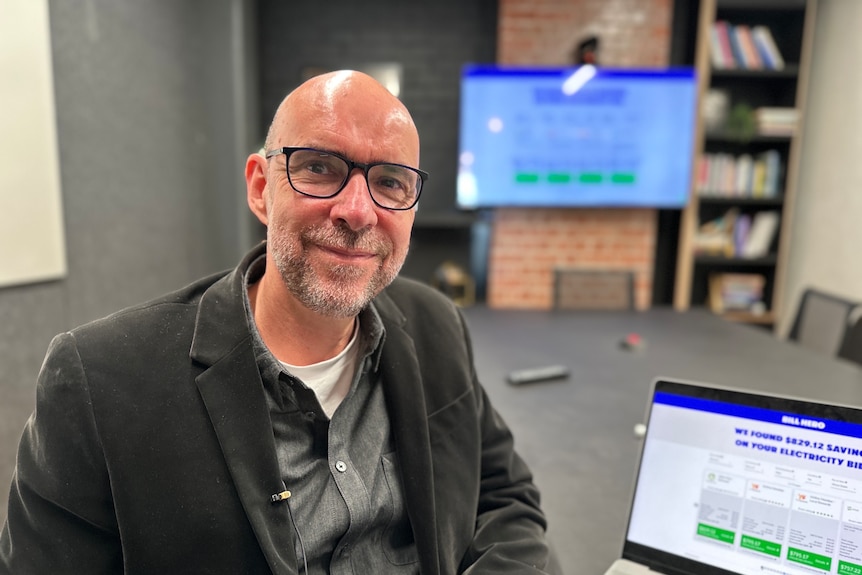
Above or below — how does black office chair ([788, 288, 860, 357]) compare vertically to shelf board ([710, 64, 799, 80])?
below

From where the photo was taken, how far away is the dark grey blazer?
0.81 m

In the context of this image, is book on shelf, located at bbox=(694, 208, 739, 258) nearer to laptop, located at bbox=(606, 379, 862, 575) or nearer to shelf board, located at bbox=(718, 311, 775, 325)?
shelf board, located at bbox=(718, 311, 775, 325)

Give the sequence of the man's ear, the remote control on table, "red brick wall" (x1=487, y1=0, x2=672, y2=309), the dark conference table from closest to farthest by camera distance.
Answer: the man's ear < the dark conference table < the remote control on table < "red brick wall" (x1=487, y1=0, x2=672, y2=309)

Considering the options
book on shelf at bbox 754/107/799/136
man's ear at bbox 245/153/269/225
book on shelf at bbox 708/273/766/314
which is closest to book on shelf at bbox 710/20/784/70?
book on shelf at bbox 754/107/799/136

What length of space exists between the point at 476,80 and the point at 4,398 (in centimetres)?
317

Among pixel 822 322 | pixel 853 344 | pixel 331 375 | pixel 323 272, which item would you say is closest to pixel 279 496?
pixel 331 375

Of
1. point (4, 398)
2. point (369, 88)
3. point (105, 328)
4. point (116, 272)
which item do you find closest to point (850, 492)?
point (369, 88)

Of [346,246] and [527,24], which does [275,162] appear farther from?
[527,24]

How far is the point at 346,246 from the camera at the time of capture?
0.92 meters

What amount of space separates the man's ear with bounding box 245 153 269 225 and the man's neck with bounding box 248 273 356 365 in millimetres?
123

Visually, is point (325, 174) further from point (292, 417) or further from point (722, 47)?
point (722, 47)

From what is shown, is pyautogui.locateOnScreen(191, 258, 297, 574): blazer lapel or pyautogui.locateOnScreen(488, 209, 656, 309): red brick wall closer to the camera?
pyautogui.locateOnScreen(191, 258, 297, 574): blazer lapel

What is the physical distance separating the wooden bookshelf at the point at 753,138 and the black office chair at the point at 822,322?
1.34 meters

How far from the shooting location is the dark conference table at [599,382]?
117cm
